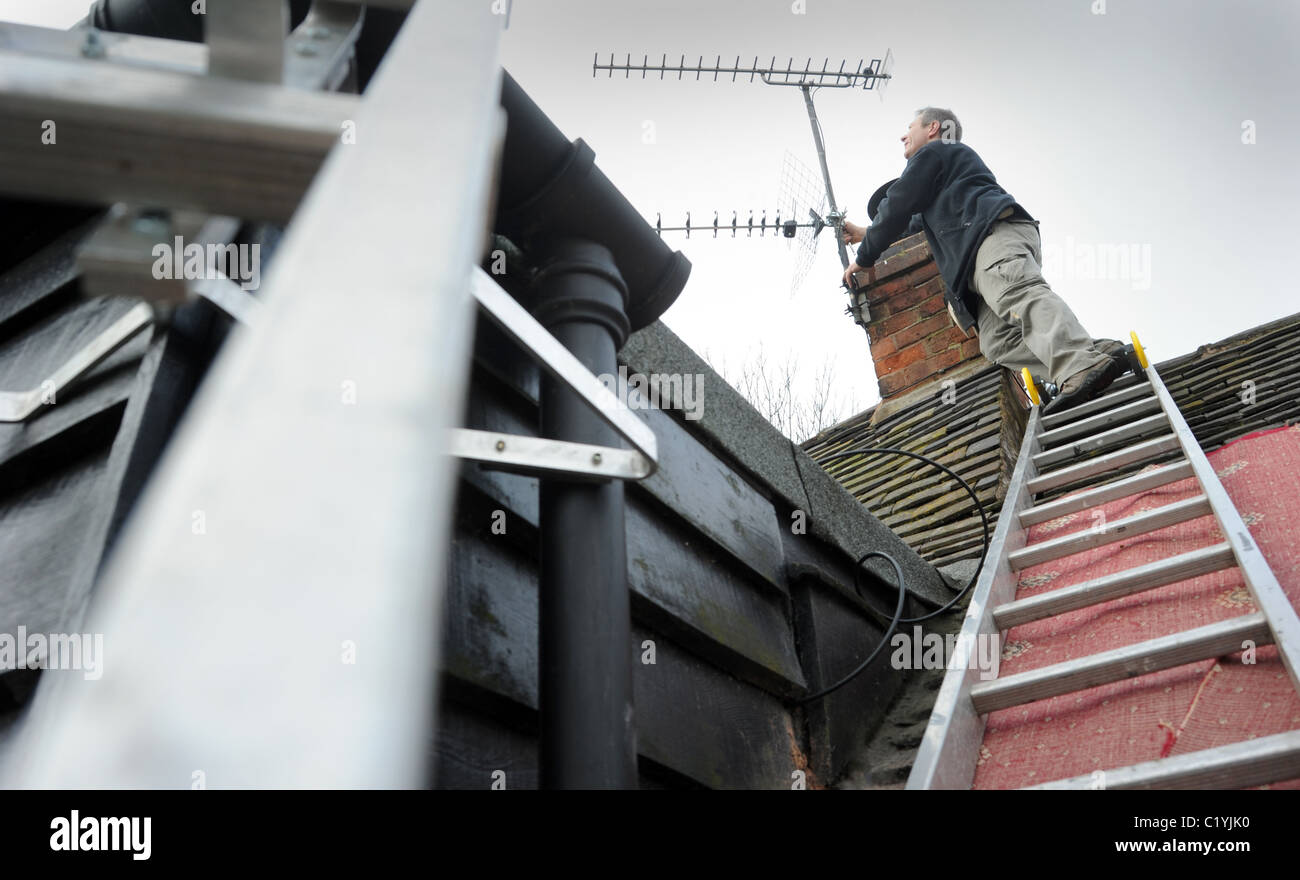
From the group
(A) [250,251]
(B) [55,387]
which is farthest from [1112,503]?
(B) [55,387]

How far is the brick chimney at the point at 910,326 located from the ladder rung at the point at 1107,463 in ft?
6.17

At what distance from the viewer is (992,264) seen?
4000mm

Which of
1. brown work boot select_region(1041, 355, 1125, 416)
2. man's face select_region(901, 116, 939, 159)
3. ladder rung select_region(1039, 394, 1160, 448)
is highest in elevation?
man's face select_region(901, 116, 939, 159)

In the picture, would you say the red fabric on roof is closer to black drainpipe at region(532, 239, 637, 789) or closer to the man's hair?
black drainpipe at region(532, 239, 637, 789)

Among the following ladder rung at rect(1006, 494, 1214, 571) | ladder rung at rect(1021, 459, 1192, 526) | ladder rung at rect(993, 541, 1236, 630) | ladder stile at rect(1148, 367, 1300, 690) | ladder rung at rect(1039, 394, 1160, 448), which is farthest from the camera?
ladder rung at rect(1039, 394, 1160, 448)

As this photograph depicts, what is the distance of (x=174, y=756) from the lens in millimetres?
278

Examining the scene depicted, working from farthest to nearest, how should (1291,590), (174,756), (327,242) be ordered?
(1291,590), (327,242), (174,756)

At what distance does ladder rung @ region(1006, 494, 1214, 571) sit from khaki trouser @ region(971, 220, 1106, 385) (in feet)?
3.93

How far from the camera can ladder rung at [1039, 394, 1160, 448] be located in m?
3.83

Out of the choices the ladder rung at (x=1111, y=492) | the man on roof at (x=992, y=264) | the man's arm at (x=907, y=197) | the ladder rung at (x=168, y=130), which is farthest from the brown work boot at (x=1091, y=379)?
the ladder rung at (x=168, y=130)

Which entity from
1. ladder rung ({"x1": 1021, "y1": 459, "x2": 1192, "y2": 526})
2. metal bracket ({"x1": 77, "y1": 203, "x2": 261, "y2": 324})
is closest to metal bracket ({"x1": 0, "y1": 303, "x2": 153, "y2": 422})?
metal bracket ({"x1": 77, "y1": 203, "x2": 261, "y2": 324})
